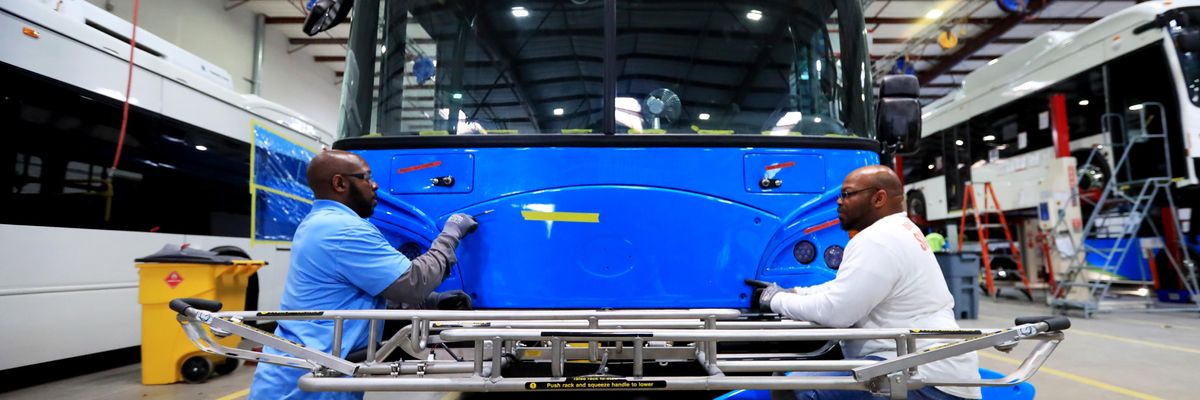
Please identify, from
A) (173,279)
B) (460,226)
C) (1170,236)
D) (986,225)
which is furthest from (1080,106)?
(173,279)

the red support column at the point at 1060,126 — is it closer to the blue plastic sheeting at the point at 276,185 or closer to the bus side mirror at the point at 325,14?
the bus side mirror at the point at 325,14

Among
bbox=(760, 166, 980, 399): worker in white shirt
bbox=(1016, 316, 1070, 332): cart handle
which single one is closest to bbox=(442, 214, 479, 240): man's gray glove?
bbox=(760, 166, 980, 399): worker in white shirt

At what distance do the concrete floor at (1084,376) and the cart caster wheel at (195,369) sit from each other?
0.23 feet

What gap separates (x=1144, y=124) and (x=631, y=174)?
A: 27.9 feet

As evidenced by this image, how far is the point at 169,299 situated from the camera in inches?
181

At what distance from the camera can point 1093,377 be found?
15.7ft

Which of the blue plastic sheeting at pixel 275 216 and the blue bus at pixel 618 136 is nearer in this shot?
the blue bus at pixel 618 136

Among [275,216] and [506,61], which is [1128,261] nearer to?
[506,61]

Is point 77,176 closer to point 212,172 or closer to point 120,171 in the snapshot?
point 120,171

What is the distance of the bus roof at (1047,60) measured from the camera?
820 centimetres

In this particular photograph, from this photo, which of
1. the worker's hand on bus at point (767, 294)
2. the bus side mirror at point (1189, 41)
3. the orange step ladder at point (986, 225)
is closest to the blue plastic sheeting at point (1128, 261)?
the orange step ladder at point (986, 225)

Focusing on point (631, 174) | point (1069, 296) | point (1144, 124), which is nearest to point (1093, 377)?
point (631, 174)

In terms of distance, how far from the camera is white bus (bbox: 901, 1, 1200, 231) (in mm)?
7805

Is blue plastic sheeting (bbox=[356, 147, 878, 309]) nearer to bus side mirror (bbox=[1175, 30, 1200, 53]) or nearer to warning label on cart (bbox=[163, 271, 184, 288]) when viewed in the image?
warning label on cart (bbox=[163, 271, 184, 288])
